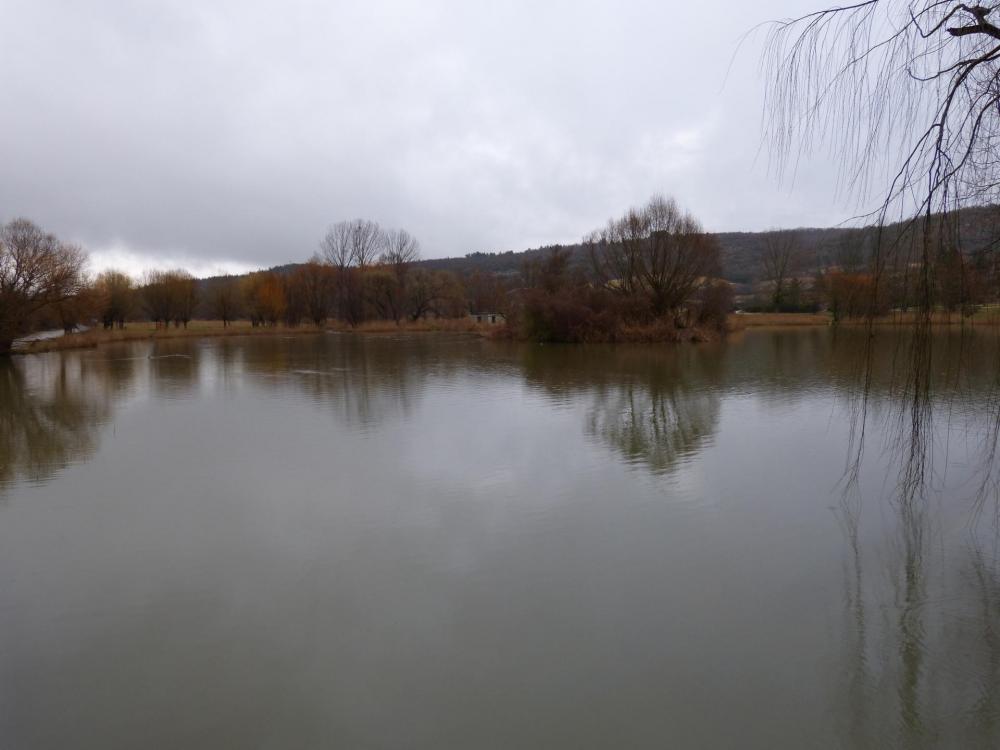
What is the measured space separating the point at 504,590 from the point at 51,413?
1159cm

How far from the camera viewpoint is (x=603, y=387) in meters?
14.0

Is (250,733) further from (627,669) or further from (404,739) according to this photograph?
(627,669)

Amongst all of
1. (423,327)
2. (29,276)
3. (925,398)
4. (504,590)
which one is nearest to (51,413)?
(504,590)

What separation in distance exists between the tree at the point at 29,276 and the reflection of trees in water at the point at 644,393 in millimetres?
22860

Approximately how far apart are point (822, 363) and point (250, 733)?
18.1 meters

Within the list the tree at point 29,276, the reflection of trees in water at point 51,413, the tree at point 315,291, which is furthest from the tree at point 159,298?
the reflection of trees in water at point 51,413

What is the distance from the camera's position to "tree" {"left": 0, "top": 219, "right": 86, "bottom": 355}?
28.8 metres

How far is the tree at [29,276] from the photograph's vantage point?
1133 inches

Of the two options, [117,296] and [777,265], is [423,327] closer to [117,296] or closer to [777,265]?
[117,296]

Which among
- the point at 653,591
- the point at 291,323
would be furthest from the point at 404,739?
the point at 291,323

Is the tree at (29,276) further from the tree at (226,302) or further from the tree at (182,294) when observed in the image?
the tree at (226,302)

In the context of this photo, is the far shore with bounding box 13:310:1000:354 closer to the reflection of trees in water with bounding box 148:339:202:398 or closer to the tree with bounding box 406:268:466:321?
the tree with bounding box 406:268:466:321

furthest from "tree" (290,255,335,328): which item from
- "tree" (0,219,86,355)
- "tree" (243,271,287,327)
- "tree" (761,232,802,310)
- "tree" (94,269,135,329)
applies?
"tree" (761,232,802,310)

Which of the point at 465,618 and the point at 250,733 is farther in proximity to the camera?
the point at 465,618
